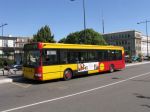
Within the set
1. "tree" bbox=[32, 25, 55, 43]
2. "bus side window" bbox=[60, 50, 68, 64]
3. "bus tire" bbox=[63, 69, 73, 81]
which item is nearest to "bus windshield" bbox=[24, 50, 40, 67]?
"bus side window" bbox=[60, 50, 68, 64]

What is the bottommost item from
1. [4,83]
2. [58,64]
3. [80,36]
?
→ [4,83]

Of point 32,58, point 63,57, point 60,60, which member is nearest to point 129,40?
point 63,57

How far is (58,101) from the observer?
973cm

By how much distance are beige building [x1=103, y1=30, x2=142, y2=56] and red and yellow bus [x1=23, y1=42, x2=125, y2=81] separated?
109126mm

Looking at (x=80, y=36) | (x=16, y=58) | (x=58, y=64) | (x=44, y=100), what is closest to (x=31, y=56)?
(x=58, y=64)

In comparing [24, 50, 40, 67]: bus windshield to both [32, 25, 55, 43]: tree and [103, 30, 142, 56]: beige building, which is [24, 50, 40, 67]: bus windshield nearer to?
[32, 25, 55, 43]: tree

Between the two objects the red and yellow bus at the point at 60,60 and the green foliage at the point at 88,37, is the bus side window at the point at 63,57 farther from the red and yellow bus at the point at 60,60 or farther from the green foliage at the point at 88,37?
the green foliage at the point at 88,37

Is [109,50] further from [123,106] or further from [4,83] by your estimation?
[123,106]

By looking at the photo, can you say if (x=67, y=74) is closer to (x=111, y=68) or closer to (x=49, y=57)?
(x=49, y=57)

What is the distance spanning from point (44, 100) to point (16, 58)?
32.3 meters

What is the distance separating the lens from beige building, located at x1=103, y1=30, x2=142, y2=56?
422 feet

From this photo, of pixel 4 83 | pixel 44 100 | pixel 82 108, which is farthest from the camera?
pixel 4 83

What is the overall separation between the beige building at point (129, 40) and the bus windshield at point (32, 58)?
4492 inches

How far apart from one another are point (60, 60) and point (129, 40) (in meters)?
118
